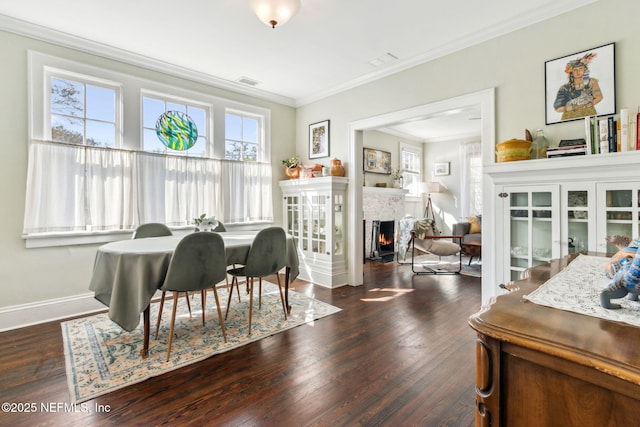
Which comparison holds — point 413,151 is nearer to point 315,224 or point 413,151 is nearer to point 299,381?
point 315,224

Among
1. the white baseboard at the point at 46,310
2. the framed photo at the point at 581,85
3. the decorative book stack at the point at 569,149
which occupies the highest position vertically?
the framed photo at the point at 581,85

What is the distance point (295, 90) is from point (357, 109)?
1096 mm

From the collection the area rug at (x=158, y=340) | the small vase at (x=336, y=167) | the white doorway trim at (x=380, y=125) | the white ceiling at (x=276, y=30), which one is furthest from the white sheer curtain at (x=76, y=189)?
the white doorway trim at (x=380, y=125)

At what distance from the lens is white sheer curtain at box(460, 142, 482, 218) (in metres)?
6.95

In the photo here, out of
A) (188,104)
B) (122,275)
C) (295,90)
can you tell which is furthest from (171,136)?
(122,275)

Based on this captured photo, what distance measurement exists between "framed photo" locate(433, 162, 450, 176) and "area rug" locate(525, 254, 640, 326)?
6481 millimetres

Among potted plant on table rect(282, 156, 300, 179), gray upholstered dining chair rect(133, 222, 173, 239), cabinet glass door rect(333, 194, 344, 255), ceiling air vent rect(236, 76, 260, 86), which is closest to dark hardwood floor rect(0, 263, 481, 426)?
gray upholstered dining chair rect(133, 222, 173, 239)

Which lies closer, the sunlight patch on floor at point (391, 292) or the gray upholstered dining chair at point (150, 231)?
the gray upholstered dining chair at point (150, 231)

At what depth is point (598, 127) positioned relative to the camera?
7.09 ft

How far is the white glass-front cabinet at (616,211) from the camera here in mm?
1973

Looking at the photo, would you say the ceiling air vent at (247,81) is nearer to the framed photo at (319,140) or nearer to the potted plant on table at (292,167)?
the framed photo at (319,140)

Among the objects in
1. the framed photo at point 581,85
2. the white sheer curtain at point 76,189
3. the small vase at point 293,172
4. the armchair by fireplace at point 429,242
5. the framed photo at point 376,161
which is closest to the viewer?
the framed photo at point 581,85

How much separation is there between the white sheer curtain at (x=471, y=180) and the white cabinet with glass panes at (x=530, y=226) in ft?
15.7

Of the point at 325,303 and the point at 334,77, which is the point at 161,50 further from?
the point at 325,303
